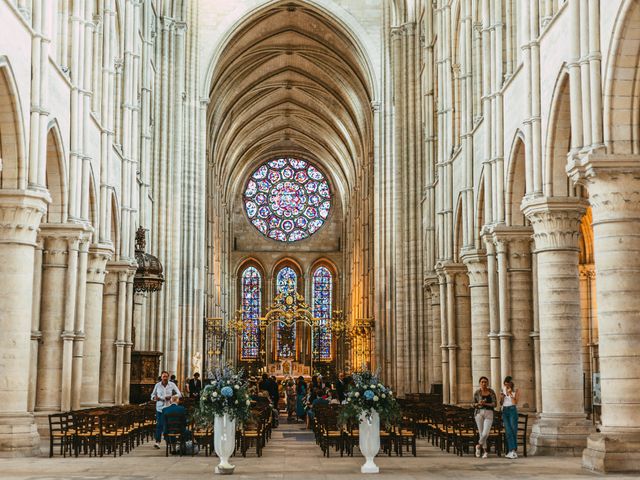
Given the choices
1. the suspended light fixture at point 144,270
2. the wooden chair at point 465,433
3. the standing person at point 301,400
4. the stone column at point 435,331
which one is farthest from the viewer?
the standing person at point 301,400

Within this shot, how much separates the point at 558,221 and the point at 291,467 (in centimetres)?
689

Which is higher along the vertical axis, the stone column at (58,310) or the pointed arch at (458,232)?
the pointed arch at (458,232)

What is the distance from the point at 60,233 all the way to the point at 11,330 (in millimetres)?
4474

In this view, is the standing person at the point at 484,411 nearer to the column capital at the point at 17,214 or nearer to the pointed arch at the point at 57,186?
the column capital at the point at 17,214

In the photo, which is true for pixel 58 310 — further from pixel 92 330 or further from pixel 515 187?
pixel 515 187

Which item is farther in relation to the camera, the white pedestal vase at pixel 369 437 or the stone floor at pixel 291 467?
the white pedestal vase at pixel 369 437

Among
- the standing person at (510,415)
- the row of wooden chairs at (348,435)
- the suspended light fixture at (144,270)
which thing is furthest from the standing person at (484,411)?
the suspended light fixture at (144,270)

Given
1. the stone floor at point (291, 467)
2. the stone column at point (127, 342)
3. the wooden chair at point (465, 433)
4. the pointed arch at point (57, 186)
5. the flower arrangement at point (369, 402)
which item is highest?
the pointed arch at point (57, 186)

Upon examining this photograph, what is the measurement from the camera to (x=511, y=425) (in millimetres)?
17406

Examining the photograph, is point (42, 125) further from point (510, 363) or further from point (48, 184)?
point (510, 363)

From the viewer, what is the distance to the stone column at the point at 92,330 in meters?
24.5

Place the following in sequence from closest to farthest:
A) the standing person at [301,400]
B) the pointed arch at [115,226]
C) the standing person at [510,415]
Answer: the standing person at [510,415]
the pointed arch at [115,226]
the standing person at [301,400]

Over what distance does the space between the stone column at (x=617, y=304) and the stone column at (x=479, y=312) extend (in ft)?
34.5

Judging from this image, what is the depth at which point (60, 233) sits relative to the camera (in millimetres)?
21234
